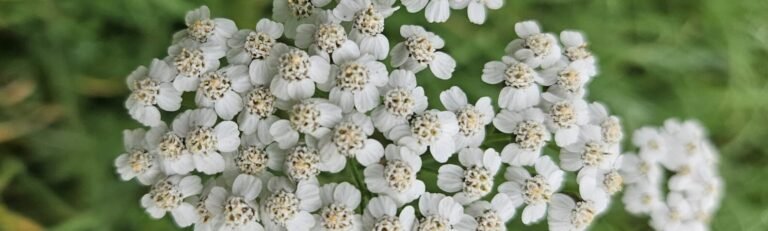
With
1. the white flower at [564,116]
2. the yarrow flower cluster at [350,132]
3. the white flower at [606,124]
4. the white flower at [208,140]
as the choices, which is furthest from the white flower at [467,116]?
the white flower at [208,140]

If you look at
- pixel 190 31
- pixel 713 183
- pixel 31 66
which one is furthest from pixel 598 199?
pixel 31 66

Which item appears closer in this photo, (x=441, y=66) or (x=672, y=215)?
(x=441, y=66)

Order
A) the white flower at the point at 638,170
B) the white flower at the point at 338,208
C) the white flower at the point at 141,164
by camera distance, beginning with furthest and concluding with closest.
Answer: the white flower at the point at 638,170
the white flower at the point at 141,164
the white flower at the point at 338,208

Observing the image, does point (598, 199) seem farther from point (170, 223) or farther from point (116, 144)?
point (116, 144)

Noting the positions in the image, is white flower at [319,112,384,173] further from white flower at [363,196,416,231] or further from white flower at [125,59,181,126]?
white flower at [125,59,181,126]

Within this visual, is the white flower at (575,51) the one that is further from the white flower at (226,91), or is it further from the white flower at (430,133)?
the white flower at (226,91)

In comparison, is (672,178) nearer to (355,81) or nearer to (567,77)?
(567,77)

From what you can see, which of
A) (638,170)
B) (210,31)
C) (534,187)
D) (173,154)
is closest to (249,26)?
(210,31)
